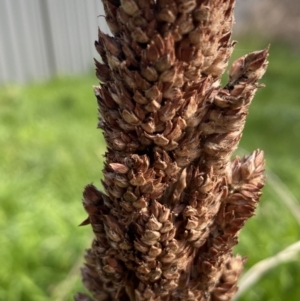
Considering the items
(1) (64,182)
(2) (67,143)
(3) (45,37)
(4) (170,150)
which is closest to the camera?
(4) (170,150)

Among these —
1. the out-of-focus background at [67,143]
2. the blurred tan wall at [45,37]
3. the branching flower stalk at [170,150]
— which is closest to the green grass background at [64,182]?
the out-of-focus background at [67,143]

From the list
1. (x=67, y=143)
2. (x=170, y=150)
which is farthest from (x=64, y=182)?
(x=170, y=150)

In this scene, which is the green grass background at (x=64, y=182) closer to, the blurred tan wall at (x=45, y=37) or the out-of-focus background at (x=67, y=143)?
the out-of-focus background at (x=67, y=143)

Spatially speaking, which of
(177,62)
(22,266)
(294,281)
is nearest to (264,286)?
(294,281)

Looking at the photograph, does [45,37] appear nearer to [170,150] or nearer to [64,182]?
[64,182]

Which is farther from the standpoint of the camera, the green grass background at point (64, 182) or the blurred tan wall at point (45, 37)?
the blurred tan wall at point (45, 37)

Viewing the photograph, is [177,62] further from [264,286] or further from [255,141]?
[255,141]

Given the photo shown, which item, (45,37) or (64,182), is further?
(45,37)

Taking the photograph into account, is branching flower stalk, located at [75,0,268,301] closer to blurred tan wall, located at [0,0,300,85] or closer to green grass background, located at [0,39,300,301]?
green grass background, located at [0,39,300,301]

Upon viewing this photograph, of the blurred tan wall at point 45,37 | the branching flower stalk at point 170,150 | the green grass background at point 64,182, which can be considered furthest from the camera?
the blurred tan wall at point 45,37
